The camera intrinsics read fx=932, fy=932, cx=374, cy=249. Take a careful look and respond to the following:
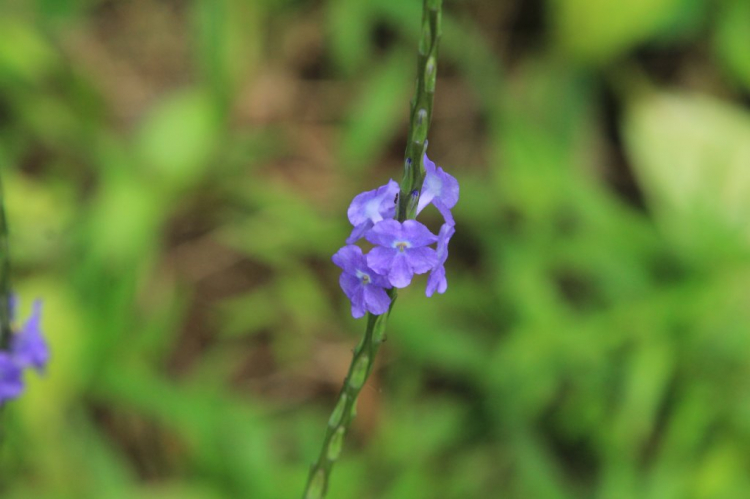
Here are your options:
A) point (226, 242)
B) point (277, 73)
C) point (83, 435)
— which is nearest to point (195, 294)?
point (226, 242)

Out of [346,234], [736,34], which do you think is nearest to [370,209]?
[346,234]

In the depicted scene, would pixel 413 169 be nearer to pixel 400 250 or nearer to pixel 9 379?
pixel 400 250

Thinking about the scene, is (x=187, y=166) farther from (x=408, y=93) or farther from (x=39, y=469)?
(x=39, y=469)

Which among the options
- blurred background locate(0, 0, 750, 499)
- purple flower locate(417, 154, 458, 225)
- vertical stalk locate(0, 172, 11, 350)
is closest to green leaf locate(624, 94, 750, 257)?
blurred background locate(0, 0, 750, 499)

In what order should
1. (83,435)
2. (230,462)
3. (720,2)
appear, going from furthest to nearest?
1. (720,2)
2. (83,435)
3. (230,462)

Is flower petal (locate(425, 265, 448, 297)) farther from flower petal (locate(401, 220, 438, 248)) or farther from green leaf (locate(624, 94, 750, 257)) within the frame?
green leaf (locate(624, 94, 750, 257))

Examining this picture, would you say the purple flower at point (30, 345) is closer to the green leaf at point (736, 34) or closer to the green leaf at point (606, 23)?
the green leaf at point (606, 23)

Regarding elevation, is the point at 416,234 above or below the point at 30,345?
below
